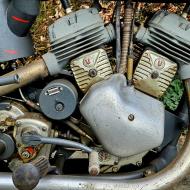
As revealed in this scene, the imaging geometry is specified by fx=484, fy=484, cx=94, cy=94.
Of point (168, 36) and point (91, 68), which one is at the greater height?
point (168, 36)

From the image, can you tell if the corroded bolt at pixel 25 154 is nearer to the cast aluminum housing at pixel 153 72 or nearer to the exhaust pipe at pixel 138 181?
the exhaust pipe at pixel 138 181

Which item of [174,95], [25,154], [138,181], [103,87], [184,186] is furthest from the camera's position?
[174,95]

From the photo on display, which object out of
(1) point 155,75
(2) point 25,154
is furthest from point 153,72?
(2) point 25,154

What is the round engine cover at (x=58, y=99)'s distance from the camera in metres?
1.80

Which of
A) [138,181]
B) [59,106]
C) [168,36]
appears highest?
[168,36]

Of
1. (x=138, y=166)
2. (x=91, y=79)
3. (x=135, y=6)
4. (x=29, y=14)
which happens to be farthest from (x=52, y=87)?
(x=138, y=166)

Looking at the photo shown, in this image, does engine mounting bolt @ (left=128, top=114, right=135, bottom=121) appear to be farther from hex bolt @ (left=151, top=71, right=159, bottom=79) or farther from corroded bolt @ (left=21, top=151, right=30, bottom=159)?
corroded bolt @ (left=21, top=151, right=30, bottom=159)

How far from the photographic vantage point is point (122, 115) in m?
1.69

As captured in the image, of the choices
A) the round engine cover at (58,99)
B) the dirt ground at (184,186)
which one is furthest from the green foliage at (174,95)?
the round engine cover at (58,99)

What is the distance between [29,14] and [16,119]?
0.42 meters

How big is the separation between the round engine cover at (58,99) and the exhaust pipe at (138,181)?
0.25m

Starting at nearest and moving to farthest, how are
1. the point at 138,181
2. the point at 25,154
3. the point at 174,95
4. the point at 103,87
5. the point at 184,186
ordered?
the point at 103,87 < the point at 138,181 < the point at 25,154 < the point at 184,186 < the point at 174,95

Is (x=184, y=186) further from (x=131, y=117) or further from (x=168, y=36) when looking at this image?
(x=168, y=36)

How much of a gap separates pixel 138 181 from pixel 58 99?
427 millimetres
